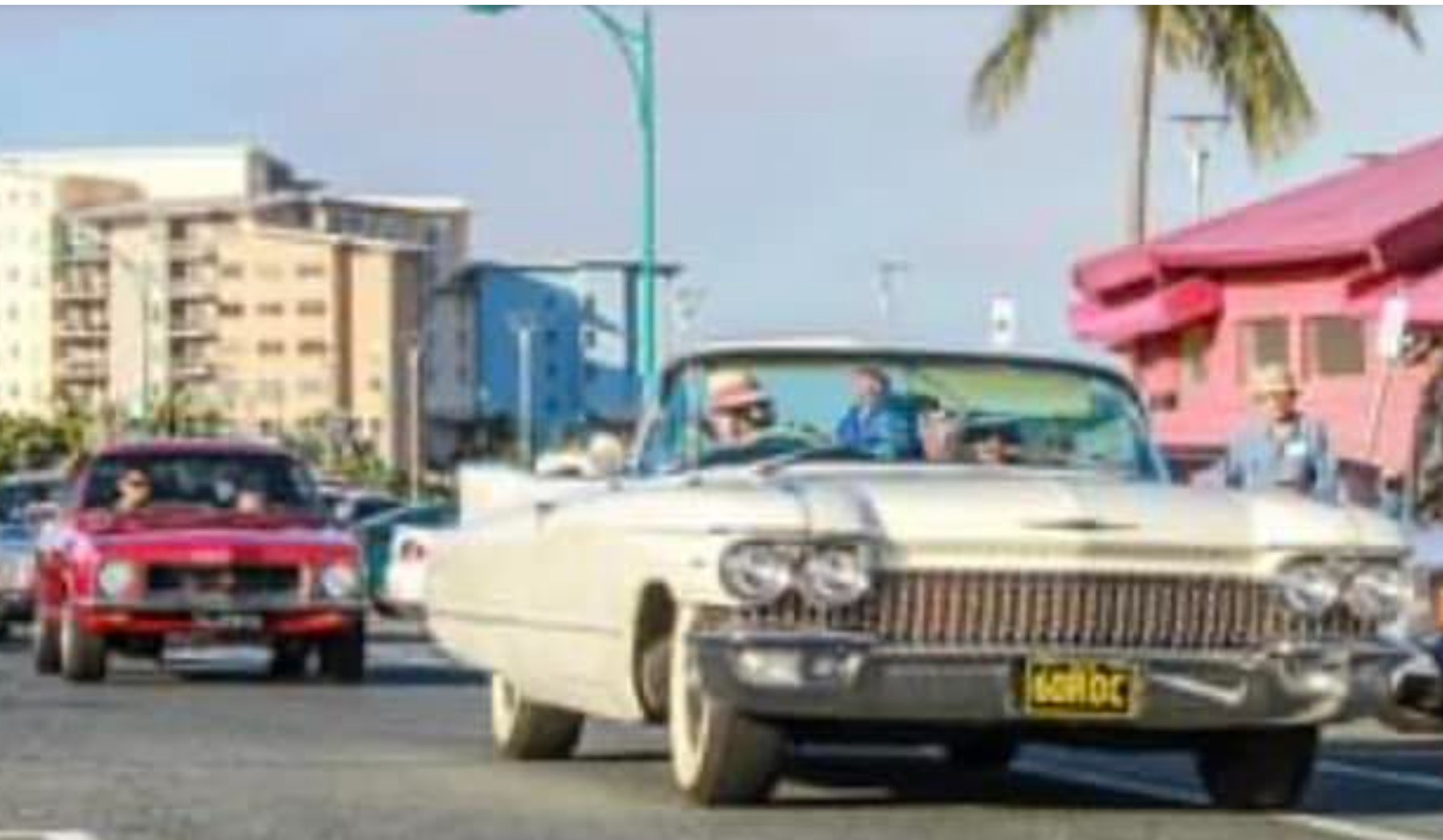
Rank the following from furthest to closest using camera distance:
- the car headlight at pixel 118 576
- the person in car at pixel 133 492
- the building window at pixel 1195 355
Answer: the building window at pixel 1195 355 → the person in car at pixel 133 492 → the car headlight at pixel 118 576

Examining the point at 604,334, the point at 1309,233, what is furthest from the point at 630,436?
the point at 604,334

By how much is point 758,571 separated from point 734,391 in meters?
2.27

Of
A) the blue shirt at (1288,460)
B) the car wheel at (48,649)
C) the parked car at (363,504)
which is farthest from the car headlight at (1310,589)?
the parked car at (363,504)

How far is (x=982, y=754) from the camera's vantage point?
15.8 m

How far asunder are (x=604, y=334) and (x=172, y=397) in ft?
63.7

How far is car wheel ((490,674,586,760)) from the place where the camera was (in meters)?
16.3

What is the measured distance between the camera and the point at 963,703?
509 inches

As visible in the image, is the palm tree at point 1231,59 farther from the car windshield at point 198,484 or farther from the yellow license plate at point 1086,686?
the yellow license plate at point 1086,686

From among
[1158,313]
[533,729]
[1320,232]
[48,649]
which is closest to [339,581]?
[48,649]

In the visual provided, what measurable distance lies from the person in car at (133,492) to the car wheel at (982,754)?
9.94m

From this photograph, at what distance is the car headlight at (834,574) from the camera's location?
42.3 feet

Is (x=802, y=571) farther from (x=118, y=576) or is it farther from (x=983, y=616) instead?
(x=118, y=576)

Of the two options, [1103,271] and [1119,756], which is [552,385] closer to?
[1103,271]

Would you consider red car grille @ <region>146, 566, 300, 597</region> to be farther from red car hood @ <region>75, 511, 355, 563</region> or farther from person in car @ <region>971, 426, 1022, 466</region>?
person in car @ <region>971, 426, 1022, 466</region>
